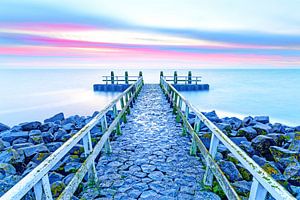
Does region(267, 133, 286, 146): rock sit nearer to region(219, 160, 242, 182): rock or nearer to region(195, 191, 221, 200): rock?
region(219, 160, 242, 182): rock

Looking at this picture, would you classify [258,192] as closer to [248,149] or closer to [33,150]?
[248,149]

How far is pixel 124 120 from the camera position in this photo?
8680 millimetres

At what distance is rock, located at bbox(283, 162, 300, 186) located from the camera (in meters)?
5.15

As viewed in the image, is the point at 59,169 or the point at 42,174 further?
the point at 59,169

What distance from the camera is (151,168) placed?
478 cm

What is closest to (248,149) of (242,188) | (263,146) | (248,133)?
(263,146)

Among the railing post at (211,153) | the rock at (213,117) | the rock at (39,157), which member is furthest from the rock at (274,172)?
the rock at (213,117)

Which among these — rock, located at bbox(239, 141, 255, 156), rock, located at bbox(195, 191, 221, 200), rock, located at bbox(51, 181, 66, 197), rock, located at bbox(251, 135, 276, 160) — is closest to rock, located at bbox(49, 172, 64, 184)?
rock, located at bbox(51, 181, 66, 197)

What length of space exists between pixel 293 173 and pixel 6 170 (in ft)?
21.0

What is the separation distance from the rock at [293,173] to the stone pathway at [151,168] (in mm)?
1962

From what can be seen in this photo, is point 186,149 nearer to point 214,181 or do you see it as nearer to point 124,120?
point 214,181

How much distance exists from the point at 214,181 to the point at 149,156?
1688mm

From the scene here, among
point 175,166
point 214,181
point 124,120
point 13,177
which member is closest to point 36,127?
point 124,120

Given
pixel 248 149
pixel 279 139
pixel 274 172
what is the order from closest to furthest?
pixel 274 172, pixel 248 149, pixel 279 139
